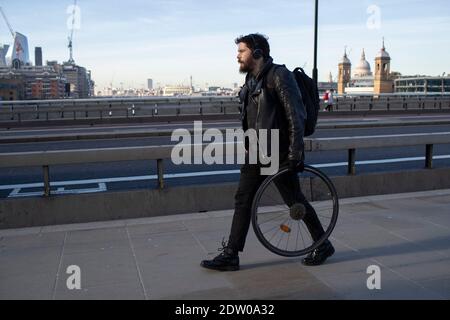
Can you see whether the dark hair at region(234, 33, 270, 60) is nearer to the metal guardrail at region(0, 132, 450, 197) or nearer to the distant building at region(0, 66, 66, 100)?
the metal guardrail at region(0, 132, 450, 197)

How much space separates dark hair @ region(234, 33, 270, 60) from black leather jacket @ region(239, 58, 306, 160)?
9 cm

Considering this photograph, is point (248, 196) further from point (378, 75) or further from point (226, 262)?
point (378, 75)

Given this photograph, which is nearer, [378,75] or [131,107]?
[131,107]

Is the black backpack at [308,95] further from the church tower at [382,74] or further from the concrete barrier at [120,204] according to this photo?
the church tower at [382,74]

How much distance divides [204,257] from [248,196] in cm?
84

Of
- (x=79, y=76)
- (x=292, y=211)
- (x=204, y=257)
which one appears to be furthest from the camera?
(x=79, y=76)

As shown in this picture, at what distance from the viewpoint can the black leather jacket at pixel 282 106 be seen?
4.52 metres

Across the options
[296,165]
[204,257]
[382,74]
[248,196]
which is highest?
[382,74]

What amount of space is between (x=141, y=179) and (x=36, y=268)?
575 centimetres

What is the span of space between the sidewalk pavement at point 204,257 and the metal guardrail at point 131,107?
2393 centimetres

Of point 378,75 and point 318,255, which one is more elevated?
point 378,75

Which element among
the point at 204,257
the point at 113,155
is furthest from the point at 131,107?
the point at 204,257

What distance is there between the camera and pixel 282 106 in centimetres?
462

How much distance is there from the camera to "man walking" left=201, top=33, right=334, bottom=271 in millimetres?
4539
